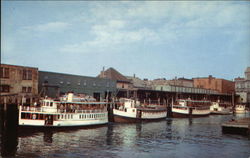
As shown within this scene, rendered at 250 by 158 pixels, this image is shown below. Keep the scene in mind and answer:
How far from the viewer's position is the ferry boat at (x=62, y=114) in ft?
130

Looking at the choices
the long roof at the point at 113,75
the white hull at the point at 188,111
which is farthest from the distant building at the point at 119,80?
the white hull at the point at 188,111

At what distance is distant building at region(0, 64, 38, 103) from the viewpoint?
53000 millimetres

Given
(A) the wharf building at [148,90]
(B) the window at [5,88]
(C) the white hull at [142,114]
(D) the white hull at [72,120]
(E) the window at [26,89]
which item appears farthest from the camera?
(A) the wharf building at [148,90]

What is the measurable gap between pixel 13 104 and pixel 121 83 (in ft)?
164

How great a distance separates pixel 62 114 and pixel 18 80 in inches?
761

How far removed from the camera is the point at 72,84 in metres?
68.6

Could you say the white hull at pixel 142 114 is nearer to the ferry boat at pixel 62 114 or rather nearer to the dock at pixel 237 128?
the ferry boat at pixel 62 114

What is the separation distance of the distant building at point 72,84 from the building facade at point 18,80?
120 inches

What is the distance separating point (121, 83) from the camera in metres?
92.7

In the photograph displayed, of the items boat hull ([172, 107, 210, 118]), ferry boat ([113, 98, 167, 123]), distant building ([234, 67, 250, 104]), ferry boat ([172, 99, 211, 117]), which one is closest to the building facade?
ferry boat ([113, 98, 167, 123])

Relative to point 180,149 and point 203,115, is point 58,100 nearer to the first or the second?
point 180,149

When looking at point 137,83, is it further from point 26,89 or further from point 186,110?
point 26,89

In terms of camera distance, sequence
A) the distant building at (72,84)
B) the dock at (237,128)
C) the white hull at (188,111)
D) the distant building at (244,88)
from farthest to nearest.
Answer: the distant building at (244,88), the white hull at (188,111), the distant building at (72,84), the dock at (237,128)

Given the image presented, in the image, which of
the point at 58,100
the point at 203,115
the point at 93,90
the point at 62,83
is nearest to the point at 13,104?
the point at 58,100
